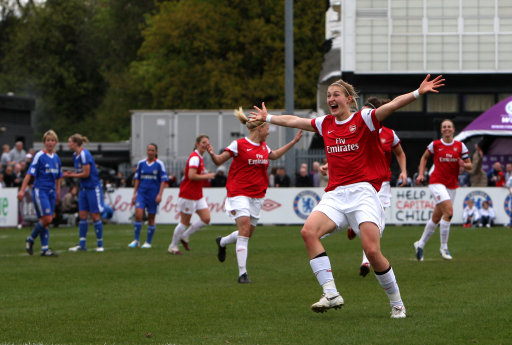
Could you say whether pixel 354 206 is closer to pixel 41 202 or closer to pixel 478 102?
pixel 41 202

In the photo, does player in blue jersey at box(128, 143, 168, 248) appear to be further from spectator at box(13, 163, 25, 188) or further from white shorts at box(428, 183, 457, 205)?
spectator at box(13, 163, 25, 188)

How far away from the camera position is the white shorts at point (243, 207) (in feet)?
41.5

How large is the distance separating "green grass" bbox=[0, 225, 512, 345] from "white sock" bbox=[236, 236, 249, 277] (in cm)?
28

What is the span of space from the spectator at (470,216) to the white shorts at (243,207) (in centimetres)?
1539

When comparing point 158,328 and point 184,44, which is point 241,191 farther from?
point 184,44

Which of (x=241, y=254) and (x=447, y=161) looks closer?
(x=241, y=254)

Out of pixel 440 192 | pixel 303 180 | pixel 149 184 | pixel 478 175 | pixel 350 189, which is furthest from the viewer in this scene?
pixel 303 180

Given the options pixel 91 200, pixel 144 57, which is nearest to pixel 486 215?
pixel 91 200

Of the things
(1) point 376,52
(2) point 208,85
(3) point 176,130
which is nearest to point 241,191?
(3) point 176,130

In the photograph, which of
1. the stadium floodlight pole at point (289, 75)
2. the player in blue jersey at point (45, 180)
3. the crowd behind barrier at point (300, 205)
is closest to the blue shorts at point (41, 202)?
the player in blue jersey at point (45, 180)

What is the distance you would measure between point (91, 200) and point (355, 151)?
10.2m

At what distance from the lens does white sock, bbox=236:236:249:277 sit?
12.1 metres

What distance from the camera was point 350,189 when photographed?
8.54 meters

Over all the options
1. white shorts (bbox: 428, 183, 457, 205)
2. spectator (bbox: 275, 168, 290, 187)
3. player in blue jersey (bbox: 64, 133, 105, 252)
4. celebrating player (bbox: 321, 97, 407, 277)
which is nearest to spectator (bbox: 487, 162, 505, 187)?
spectator (bbox: 275, 168, 290, 187)
